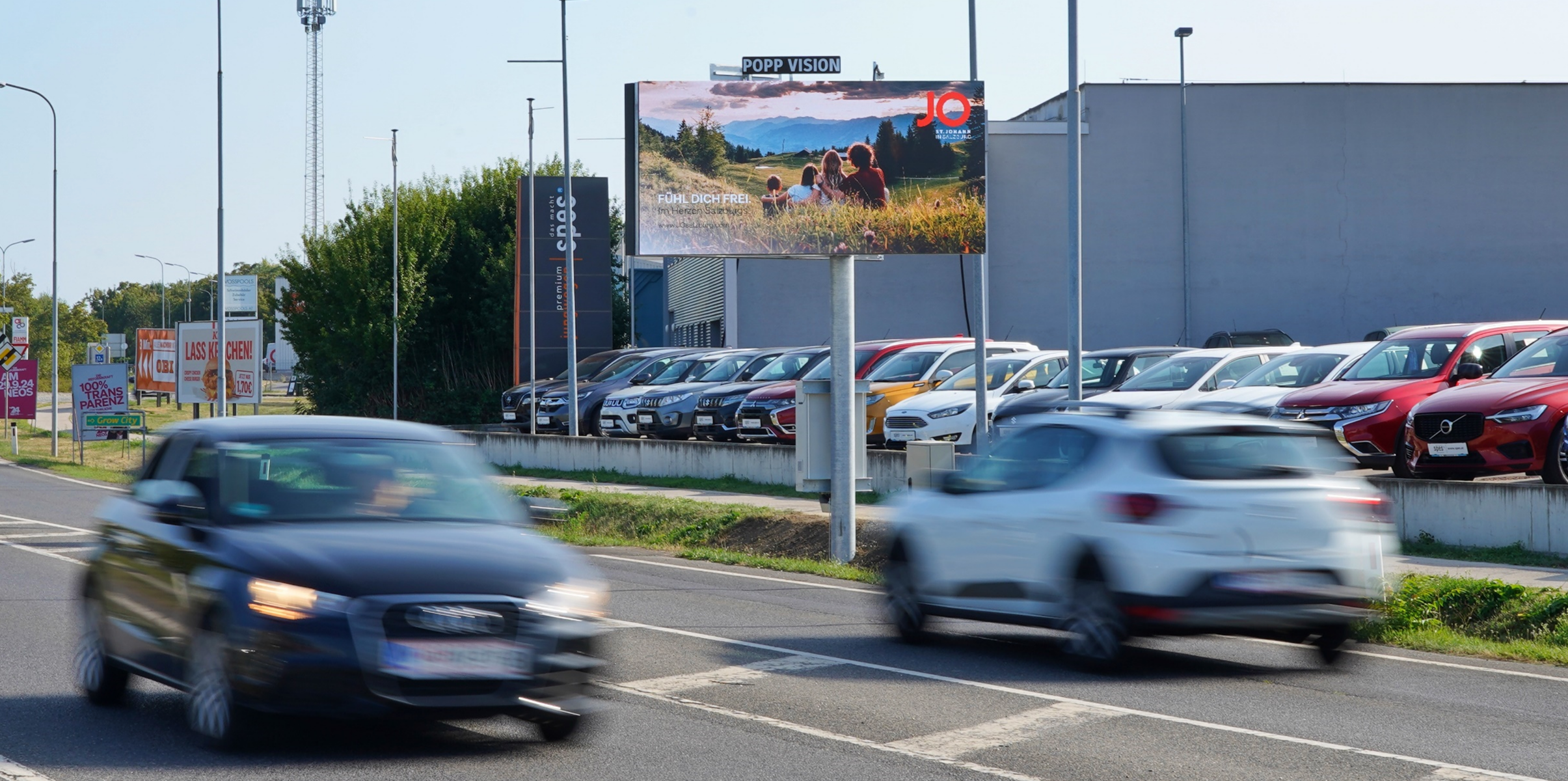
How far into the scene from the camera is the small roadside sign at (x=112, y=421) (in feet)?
128

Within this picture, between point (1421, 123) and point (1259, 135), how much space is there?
4.40 meters

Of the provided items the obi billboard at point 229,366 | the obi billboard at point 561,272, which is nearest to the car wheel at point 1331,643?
the obi billboard at point 229,366

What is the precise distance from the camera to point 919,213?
1847 centimetres

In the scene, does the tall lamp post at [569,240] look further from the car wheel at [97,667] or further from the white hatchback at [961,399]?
the car wheel at [97,667]

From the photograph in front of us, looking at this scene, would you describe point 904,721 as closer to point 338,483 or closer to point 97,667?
point 338,483

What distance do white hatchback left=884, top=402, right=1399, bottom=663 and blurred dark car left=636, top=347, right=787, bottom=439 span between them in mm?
19316

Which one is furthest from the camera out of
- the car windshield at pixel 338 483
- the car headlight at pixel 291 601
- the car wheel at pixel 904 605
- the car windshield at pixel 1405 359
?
the car windshield at pixel 1405 359

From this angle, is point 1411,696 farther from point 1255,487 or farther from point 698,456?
point 698,456

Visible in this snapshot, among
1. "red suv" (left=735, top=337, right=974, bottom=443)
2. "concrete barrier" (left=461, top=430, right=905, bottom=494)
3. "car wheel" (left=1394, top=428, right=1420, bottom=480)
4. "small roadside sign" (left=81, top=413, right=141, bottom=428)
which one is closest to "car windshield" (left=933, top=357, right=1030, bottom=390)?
"red suv" (left=735, top=337, right=974, bottom=443)

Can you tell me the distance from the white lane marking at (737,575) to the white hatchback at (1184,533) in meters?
3.89

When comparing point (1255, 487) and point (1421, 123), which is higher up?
point (1421, 123)

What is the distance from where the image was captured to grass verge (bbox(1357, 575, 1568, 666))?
11148 mm

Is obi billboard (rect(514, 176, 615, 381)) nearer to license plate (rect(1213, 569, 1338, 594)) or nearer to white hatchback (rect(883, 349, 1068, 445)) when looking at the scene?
white hatchback (rect(883, 349, 1068, 445))

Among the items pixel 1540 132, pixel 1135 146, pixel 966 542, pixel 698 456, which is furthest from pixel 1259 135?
pixel 966 542
